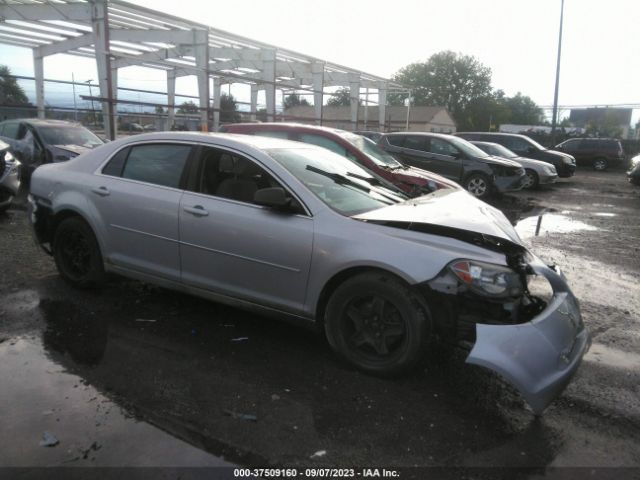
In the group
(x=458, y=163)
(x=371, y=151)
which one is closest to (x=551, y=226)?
(x=458, y=163)

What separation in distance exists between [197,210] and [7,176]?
16.9 ft

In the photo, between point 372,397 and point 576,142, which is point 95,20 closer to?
point 372,397

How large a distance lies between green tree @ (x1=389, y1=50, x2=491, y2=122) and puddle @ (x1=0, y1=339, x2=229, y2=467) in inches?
3216

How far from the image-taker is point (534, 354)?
269cm

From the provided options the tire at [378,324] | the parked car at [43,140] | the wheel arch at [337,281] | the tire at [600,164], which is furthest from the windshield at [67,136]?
the tire at [600,164]

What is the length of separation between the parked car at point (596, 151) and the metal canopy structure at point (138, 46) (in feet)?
36.9

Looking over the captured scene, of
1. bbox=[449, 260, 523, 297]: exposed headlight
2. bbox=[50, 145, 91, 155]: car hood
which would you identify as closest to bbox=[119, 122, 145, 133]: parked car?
bbox=[50, 145, 91, 155]: car hood

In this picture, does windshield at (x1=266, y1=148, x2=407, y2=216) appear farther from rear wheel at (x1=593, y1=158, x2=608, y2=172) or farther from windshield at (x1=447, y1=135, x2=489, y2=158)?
rear wheel at (x1=593, y1=158, x2=608, y2=172)

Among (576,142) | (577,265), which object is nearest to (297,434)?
(577,265)

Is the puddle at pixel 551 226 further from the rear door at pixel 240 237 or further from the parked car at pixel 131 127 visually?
the parked car at pixel 131 127

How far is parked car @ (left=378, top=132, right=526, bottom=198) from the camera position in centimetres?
1232

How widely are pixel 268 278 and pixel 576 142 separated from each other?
2564cm

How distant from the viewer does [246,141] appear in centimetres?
397

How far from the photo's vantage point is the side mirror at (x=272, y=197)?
3.40 m
